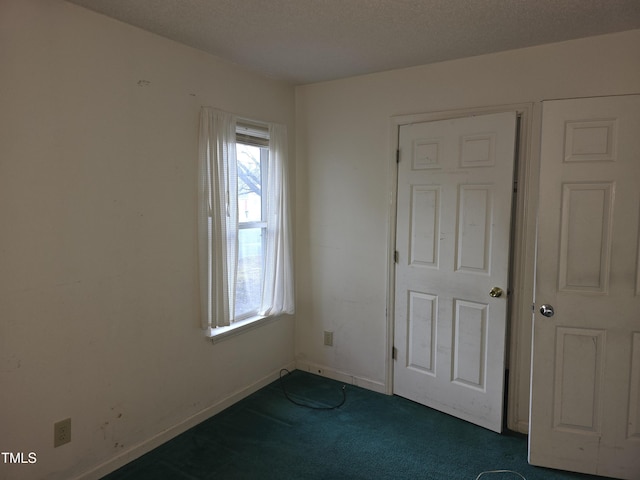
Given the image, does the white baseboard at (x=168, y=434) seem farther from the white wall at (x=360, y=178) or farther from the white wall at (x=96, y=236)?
the white wall at (x=360, y=178)

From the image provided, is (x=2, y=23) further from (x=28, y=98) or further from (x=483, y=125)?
(x=483, y=125)

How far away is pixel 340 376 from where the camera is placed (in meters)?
3.56

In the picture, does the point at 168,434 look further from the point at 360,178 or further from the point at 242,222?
the point at 360,178

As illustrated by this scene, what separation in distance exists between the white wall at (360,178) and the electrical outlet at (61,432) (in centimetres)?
195

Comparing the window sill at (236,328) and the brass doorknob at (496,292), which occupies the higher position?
the brass doorknob at (496,292)

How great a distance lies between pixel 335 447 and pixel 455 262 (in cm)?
143

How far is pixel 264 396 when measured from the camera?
3256 millimetres

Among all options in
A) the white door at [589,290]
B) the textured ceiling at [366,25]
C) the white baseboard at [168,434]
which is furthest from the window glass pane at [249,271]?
the white door at [589,290]

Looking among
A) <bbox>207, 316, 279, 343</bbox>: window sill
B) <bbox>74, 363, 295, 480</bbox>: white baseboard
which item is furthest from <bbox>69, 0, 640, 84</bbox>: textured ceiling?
<bbox>74, 363, 295, 480</bbox>: white baseboard

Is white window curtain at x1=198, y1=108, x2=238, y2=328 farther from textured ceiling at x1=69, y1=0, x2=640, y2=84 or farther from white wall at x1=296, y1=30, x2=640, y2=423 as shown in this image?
white wall at x1=296, y1=30, x2=640, y2=423

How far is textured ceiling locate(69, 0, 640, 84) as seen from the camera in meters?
2.06

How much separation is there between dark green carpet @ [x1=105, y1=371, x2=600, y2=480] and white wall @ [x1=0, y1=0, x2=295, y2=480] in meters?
0.23

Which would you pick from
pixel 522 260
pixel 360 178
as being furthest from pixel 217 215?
pixel 522 260

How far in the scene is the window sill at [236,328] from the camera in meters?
2.95
